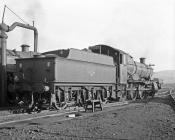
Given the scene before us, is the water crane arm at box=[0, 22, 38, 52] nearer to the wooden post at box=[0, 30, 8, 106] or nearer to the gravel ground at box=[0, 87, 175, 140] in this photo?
the wooden post at box=[0, 30, 8, 106]

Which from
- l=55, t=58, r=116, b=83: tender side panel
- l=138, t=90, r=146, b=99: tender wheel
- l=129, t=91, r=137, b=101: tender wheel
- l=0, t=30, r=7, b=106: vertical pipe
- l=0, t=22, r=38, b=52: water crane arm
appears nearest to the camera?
l=55, t=58, r=116, b=83: tender side panel

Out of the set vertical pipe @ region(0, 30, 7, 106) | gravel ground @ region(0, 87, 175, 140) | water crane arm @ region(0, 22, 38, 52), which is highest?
water crane arm @ region(0, 22, 38, 52)

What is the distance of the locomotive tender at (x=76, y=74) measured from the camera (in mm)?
11742

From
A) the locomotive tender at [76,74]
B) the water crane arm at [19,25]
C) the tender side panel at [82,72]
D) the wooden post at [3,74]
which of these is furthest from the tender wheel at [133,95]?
the wooden post at [3,74]

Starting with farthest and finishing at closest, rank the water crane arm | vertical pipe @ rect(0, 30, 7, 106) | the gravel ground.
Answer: the water crane arm < vertical pipe @ rect(0, 30, 7, 106) < the gravel ground

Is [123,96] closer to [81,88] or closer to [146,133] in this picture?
[81,88]

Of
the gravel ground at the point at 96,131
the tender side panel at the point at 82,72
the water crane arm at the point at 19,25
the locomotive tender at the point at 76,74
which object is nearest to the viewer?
the gravel ground at the point at 96,131

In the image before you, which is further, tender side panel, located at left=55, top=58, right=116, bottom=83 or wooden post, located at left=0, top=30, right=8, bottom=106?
wooden post, located at left=0, top=30, right=8, bottom=106

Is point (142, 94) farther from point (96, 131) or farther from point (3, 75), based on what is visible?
point (96, 131)

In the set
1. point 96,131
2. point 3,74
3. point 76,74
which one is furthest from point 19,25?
point 96,131

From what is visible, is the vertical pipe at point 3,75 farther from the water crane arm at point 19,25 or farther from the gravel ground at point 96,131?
the gravel ground at point 96,131

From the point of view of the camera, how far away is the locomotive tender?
11.7m

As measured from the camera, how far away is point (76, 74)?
1280 cm

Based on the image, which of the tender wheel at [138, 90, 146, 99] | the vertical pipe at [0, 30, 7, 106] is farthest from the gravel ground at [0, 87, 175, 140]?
the tender wheel at [138, 90, 146, 99]
